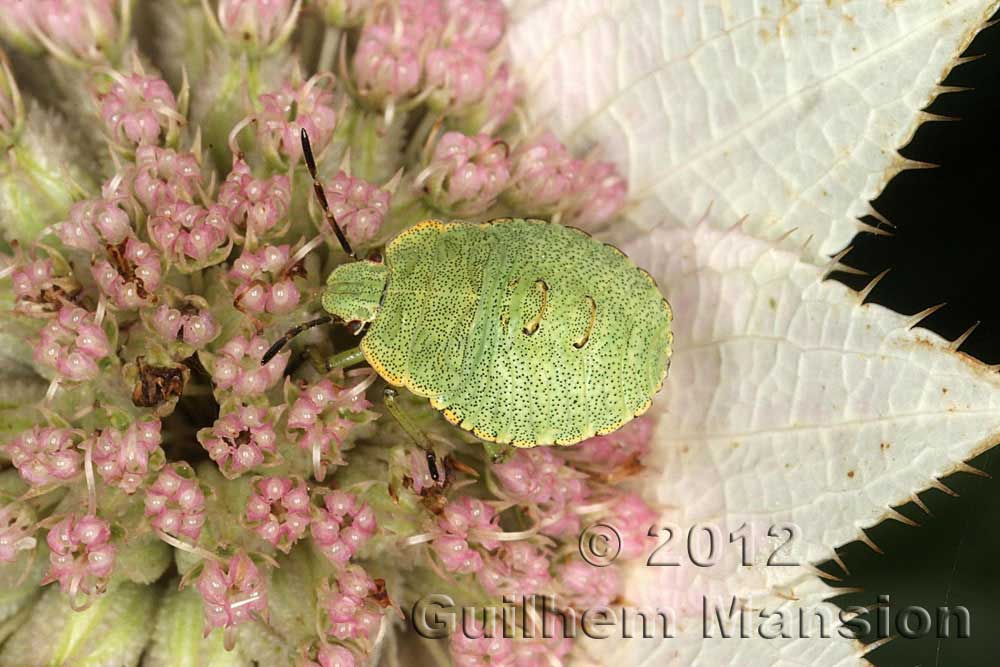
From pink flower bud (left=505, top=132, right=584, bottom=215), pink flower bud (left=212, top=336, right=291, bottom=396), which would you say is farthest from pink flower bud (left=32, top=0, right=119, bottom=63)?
pink flower bud (left=505, top=132, right=584, bottom=215)

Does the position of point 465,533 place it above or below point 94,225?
below

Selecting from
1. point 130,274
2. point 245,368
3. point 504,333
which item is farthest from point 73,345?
point 504,333

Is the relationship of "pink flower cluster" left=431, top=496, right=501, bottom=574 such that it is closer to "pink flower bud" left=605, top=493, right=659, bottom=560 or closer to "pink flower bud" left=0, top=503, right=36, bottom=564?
"pink flower bud" left=605, top=493, right=659, bottom=560

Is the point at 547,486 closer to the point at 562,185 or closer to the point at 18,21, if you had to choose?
the point at 562,185

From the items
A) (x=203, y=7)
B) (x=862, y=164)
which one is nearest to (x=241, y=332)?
(x=203, y=7)

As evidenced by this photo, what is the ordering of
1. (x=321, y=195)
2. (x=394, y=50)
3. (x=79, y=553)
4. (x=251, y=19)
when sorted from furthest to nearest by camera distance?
1. (x=394, y=50)
2. (x=251, y=19)
3. (x=321, y=195)
4. (x=79, y=553)

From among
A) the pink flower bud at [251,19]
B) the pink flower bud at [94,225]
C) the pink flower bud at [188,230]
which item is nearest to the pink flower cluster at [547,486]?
the pink flower bud at [188,230]
